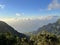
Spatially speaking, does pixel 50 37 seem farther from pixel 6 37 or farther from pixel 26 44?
pixel 6 37

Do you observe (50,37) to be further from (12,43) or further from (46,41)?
(12,43)

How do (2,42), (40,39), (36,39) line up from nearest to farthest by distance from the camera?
(2,42) < (40,39) < (36,39)

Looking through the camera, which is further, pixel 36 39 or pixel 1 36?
pixel 36 39

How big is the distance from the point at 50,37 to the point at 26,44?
51.5 feet

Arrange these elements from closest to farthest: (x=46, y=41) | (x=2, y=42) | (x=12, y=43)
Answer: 1. (x=2, y=42)
2. (x=12, y=43)
3. (x=46, y=41)

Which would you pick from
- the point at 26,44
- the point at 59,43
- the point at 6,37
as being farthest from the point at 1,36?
the point at 59,43

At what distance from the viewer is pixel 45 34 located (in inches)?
4097

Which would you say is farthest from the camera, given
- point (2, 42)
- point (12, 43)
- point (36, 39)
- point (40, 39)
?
point (36, 39)

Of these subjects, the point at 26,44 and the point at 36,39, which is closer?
the point at 26,44

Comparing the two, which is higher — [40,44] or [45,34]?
[45,34]

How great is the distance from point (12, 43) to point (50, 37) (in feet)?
131

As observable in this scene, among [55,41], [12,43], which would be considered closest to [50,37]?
[55,41]

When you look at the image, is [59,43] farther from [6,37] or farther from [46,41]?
[6,37]

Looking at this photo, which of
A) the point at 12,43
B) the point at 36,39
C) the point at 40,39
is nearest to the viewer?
the point at 12,43
